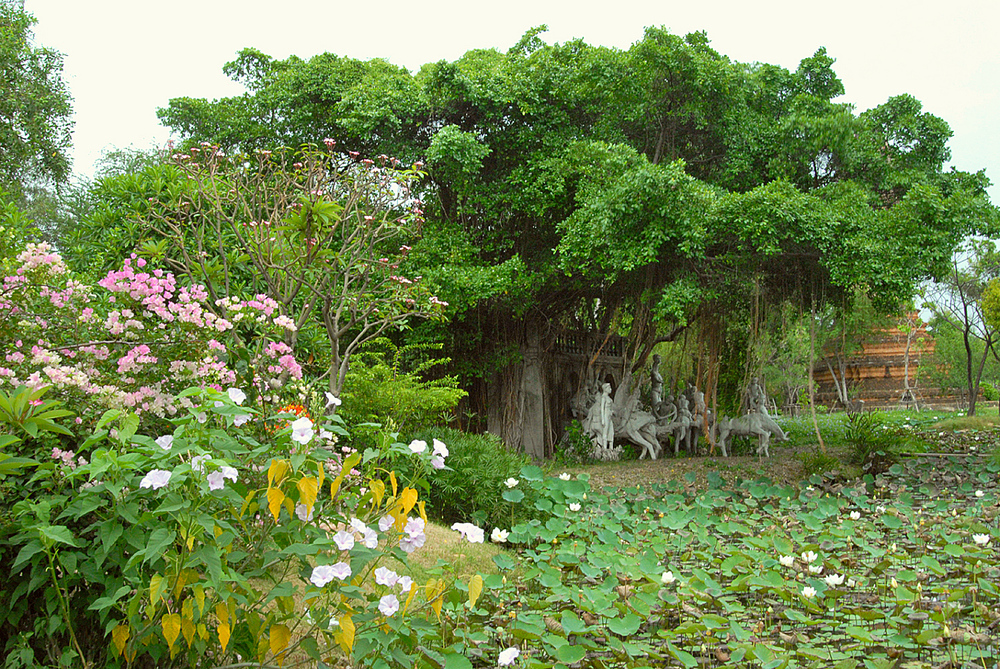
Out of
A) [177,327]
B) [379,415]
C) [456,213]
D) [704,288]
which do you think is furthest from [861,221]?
[177,327]

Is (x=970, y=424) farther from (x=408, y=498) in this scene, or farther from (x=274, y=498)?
(x=274, y=498)

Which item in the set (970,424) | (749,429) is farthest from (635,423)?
(970,424)

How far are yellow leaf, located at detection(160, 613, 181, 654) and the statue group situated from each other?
423 inches

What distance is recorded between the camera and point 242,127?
38.9 ft

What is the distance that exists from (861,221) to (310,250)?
746 centimetres

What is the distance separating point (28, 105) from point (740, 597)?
1494 cm

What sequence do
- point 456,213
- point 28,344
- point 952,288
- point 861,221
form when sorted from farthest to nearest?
point 952,288
point 456,213
point 861,221
point 28,344

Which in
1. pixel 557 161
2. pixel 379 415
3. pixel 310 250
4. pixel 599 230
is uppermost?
pixel 557 161

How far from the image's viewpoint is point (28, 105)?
1368 cm

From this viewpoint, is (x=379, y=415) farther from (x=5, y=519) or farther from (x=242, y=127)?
(x=242, y=127)

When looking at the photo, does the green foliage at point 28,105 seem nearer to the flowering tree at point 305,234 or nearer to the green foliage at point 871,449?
the flowering tree at point 305,234

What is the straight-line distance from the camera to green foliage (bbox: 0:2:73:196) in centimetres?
1341

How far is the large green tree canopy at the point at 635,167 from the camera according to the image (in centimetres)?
956

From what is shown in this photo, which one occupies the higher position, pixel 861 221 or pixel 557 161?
pixel 557 161
